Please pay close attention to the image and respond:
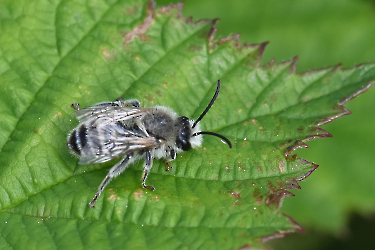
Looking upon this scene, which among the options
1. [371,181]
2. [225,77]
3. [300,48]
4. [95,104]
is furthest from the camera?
[300,48]

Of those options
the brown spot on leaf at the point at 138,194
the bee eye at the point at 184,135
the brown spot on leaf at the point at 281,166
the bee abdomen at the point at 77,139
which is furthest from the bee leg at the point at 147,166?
the brown spot on leaf at the point at 281,166

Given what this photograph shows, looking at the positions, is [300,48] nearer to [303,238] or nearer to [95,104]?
[303,238]

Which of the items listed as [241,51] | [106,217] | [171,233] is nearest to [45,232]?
[106,217]

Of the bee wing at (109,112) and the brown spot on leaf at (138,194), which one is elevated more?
the bee wing at (109,112)

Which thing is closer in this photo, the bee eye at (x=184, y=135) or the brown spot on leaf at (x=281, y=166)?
the brown spot on leaf at (x=281, y=166)

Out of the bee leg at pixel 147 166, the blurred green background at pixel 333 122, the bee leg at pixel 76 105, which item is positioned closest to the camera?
the bee leg at pixel 147 166

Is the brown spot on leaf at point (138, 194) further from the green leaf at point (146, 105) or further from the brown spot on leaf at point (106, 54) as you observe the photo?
the brown spot on leaf at point (106, 54)

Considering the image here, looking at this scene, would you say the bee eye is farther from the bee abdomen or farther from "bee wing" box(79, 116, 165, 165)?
the bee abdomen
